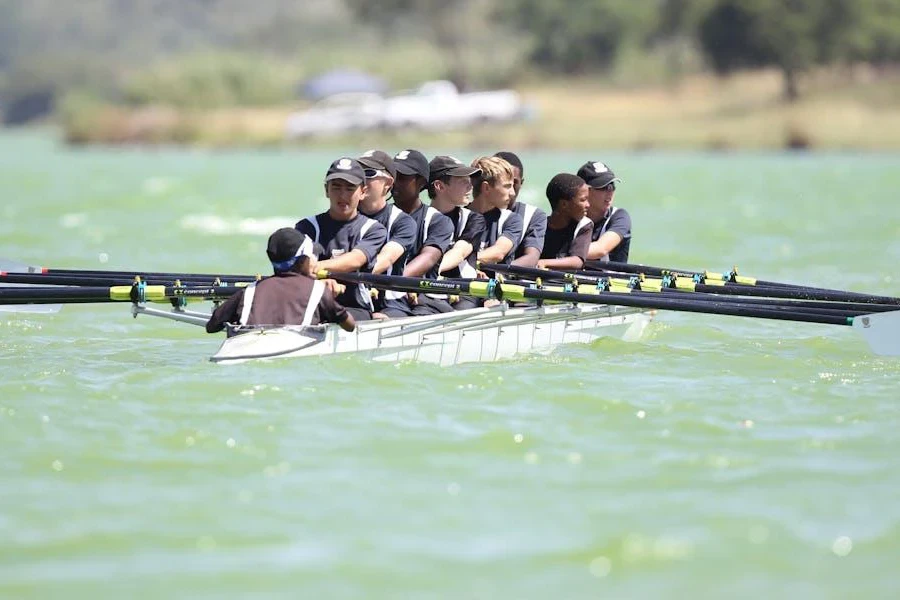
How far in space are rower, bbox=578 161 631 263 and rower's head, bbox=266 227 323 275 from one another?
4.05 m

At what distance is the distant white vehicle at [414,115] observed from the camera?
6319 cm

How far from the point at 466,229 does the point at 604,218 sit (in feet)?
7.13

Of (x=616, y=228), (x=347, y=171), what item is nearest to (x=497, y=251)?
(x=616, y=228)

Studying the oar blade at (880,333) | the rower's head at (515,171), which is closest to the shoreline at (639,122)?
the rower's head at (515,171)

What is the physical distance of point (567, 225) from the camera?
13.0 m

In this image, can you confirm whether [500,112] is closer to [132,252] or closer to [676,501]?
[132,252]

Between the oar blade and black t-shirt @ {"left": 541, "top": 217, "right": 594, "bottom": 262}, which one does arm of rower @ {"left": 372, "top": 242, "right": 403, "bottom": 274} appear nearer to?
black t-shirt @ {"left": 541, "top": 217, "right": 594, "bottom": 262}

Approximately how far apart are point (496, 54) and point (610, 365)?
384 feet

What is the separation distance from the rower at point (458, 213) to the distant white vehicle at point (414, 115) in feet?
169

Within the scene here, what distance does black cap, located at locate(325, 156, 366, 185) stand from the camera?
10.3 meters

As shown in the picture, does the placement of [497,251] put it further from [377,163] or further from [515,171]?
[377,163]

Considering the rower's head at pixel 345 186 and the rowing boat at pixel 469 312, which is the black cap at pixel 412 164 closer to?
the rower's head at pixel 345 186

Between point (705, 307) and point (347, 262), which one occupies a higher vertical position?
point (347, 262)

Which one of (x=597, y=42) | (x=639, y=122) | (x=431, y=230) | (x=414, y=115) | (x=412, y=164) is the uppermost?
(x=597, y=42)
